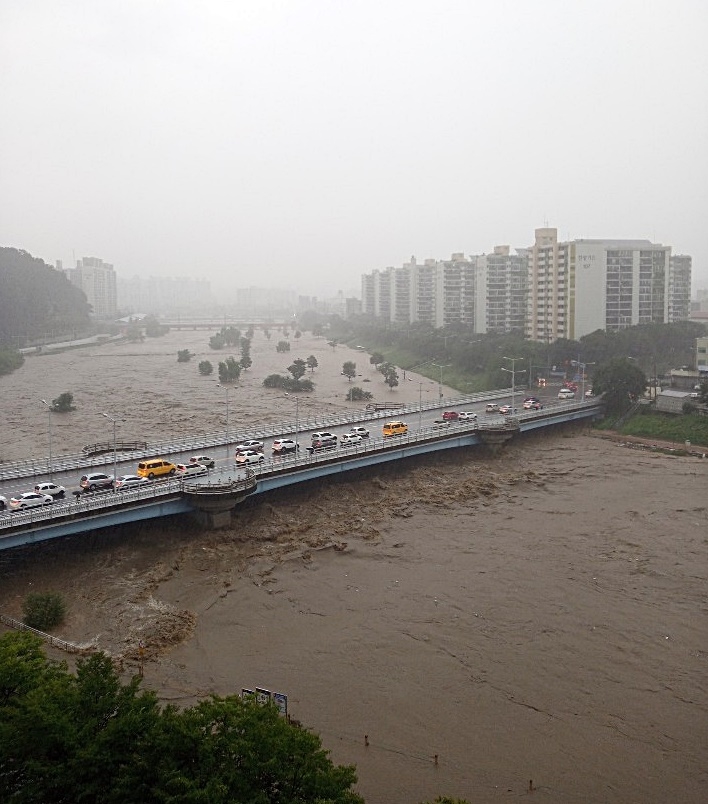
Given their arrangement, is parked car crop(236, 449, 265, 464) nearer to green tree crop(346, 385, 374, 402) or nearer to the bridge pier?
the bridge pier

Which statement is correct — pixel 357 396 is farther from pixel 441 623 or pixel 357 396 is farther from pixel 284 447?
pixel 441 623

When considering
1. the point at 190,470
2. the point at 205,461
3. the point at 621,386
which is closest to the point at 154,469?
the point at 190,470

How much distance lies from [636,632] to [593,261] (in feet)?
74.5

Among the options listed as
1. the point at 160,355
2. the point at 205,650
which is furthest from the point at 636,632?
the point at 160,355

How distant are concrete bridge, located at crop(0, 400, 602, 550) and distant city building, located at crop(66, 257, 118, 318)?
57630 mm

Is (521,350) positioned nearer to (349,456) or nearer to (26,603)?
(349,456)

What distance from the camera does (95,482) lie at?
446 inches

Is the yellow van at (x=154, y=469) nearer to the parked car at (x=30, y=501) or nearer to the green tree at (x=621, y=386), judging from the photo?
the parked car at (x=30, y=501)

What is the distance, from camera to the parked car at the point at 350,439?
46.6 ft

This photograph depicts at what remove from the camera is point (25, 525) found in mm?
9219

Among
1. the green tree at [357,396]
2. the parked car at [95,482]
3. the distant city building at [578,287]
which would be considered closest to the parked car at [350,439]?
the parked car at [95,482]

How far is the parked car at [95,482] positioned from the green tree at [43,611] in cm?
298

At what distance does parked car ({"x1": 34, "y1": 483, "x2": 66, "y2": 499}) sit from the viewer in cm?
1091

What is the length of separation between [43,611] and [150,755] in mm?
4335
